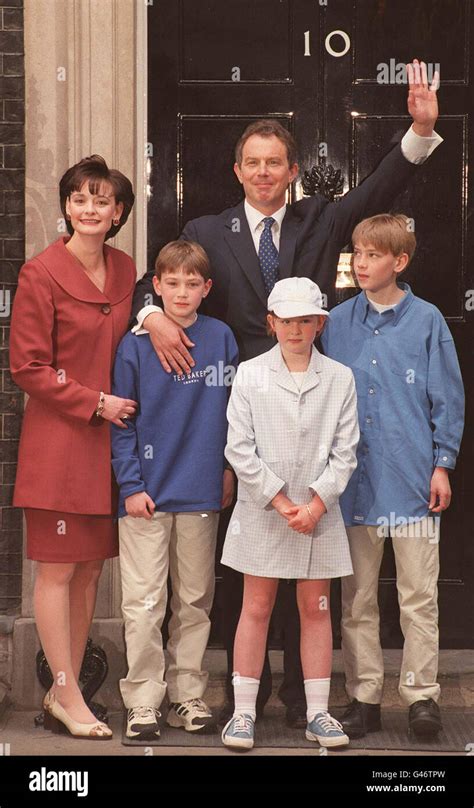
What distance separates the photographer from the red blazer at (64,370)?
15.8 ft

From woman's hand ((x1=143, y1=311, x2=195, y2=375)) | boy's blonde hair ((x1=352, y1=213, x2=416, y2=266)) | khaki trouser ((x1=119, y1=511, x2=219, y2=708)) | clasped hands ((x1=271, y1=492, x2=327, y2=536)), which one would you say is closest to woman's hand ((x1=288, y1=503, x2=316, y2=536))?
clasped hands ((x1=271, y1=492, x2=327, y2=536))

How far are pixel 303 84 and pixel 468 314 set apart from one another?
1251mm

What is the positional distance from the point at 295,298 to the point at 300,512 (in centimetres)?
78

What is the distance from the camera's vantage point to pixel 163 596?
A: 194 inches

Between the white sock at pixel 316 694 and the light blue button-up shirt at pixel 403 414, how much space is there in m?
0.61

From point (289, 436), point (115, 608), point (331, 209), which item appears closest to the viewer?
point (289, 436)

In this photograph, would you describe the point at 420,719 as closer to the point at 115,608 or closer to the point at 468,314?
the point at 115,608

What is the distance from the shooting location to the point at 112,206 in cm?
493

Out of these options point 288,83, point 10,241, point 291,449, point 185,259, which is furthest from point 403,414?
point 10,241

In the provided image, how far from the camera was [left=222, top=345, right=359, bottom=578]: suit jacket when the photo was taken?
474cm

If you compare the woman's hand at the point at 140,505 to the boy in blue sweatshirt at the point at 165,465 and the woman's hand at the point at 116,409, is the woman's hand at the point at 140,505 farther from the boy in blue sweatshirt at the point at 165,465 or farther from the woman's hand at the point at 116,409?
the woman's hand at the point at 116,409

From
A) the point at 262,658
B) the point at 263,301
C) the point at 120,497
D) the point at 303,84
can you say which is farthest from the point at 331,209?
the point at 262,658

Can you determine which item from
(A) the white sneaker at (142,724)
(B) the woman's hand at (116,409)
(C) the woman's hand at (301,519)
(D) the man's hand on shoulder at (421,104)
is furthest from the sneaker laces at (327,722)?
(D) the man's hand on shoulder at (421,104)

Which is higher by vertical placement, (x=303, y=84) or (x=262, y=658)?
(x=303, y=84)
